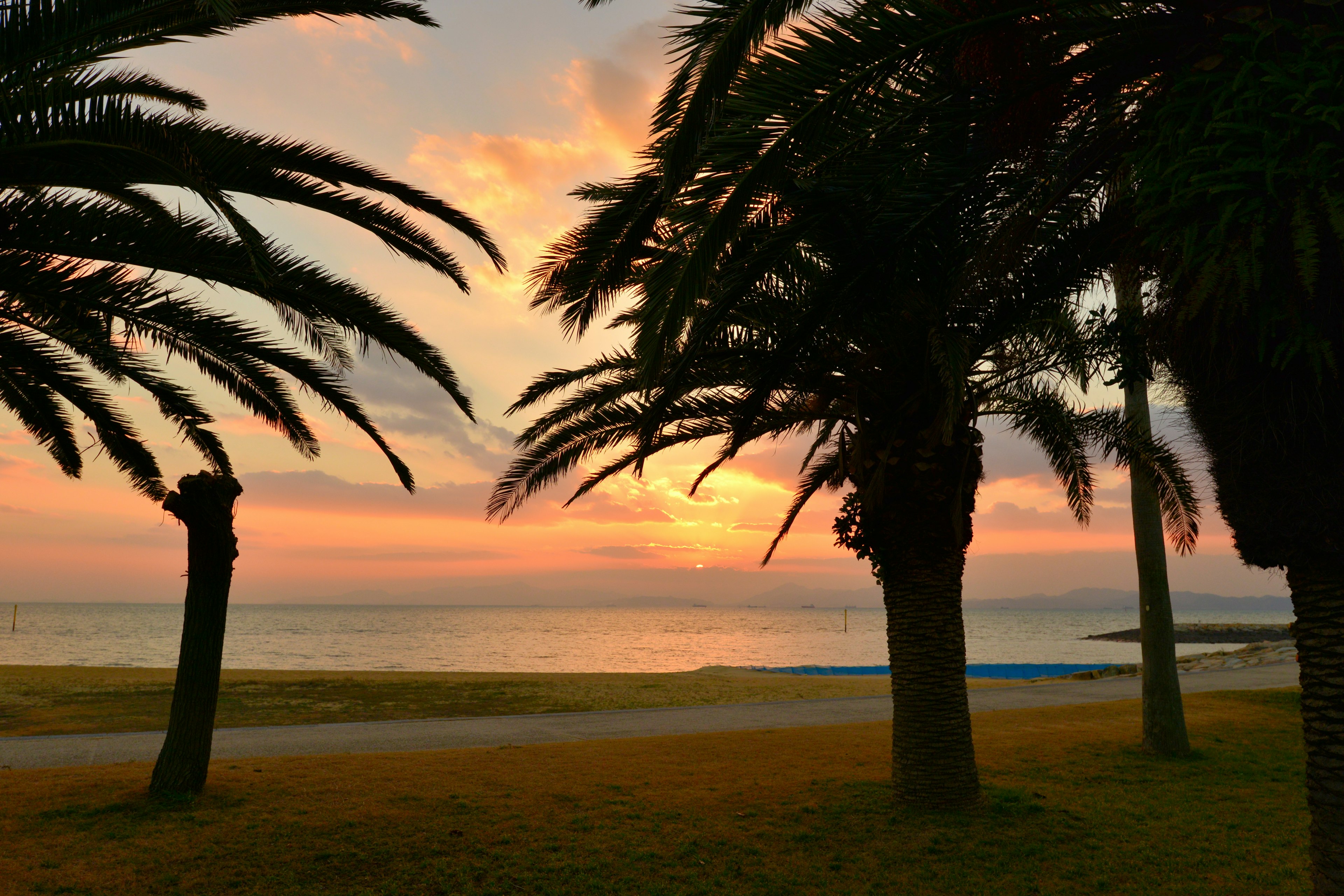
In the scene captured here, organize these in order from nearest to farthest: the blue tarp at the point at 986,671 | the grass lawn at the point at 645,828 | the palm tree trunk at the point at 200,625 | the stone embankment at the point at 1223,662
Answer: the grass lawn at the point at 645,828 → the palm tree trunk at the point at 200,625 → the stone embankment at the point at 1223,662 → the blue tarp at the point at 986,671

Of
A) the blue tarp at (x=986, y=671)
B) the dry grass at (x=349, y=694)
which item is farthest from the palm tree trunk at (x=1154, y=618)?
the blue tarp at (x=986, y=671)

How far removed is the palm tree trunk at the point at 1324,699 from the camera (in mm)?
4426

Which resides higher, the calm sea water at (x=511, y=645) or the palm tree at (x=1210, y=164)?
the palm tree at (x=1210, y=164)

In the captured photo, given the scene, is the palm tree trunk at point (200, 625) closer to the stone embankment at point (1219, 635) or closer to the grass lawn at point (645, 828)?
the grass lawn at point (645, 828)

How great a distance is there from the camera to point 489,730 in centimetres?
1262

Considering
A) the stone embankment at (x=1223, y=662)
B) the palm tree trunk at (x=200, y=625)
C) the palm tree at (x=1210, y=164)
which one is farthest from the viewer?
the stone embankment at (x=1223, y=662)

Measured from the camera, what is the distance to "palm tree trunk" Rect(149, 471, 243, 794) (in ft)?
23.2

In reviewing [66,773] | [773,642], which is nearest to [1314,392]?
[66,773]

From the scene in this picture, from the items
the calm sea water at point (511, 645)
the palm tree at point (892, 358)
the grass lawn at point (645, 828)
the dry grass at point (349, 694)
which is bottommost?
the calm sea water at point (511, 645)

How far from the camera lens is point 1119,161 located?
538 cm

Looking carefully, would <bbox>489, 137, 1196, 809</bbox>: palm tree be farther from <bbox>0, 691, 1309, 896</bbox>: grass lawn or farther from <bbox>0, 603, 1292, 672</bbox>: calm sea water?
<bbox>0, 603, 1292, 672</bbox>: calm sea water

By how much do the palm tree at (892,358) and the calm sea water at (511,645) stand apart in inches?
1380

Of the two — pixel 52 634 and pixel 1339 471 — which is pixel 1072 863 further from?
pixel 52 634

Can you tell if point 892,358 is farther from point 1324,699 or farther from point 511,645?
point 511,645
